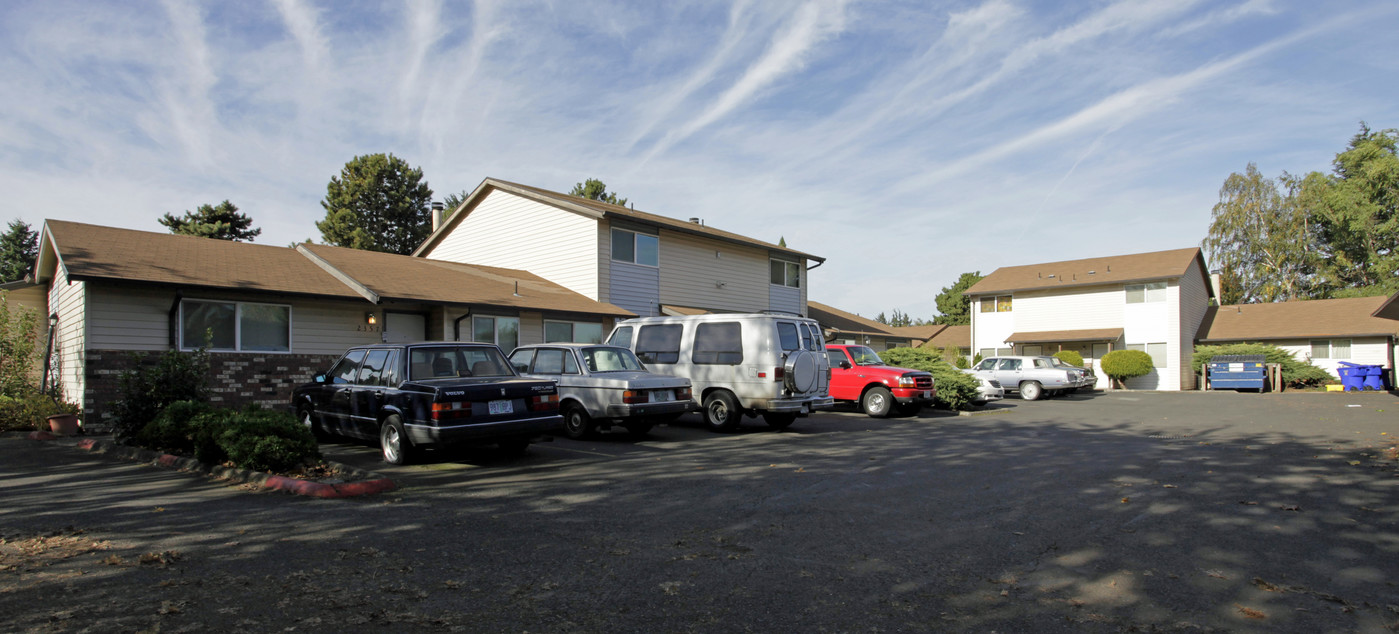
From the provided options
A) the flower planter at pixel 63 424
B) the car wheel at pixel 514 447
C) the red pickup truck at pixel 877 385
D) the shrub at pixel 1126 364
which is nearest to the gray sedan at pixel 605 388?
the car wheel at pixel 514 447

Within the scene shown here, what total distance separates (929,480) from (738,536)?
3.45 meters

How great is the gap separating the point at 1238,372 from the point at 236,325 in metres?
34.9

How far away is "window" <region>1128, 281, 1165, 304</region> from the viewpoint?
116 ft

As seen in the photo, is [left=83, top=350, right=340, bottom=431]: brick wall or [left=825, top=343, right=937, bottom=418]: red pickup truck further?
[left=825, top=343, right=937, bottom=418]: red pickup truck

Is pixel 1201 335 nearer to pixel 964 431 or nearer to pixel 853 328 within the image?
pixel 853 328

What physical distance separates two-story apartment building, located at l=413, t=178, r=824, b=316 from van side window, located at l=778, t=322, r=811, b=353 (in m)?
9.13

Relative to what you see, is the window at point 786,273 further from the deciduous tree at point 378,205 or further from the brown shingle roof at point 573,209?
the deciduous tree at point 378,205

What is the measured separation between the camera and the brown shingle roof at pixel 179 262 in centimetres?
1327

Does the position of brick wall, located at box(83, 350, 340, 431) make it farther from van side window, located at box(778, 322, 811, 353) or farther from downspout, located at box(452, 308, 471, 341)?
van side window, located at box(778, 322, 811, 353)

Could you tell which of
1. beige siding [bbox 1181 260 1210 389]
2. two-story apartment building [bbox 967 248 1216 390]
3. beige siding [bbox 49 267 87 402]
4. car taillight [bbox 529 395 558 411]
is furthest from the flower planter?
beige siding [bbox 1181 260 1210 389]

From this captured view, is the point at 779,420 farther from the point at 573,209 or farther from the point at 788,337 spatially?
the point at 573,209

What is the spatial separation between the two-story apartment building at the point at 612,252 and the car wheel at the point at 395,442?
12.3 metres

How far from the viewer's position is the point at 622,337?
1511 centimetres

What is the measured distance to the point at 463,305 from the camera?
56.3 feet
